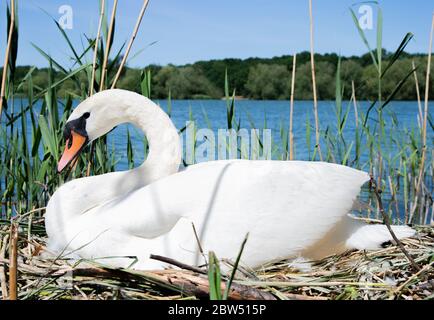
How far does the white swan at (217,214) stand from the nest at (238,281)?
11cm

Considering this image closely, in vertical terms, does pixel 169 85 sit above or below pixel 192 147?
above

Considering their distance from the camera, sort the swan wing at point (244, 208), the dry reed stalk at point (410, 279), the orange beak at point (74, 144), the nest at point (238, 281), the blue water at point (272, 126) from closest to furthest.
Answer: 1. the nest at point (238, 281)
2. the dry reed stalk at point (410, 279)
3. the swan wing at point (244, 208)
4. the orange beak at point (74, 144)
5. the blue water at point (272, 126)

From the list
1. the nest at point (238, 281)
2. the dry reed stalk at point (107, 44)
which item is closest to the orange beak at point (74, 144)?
the nest at point (238, 281)

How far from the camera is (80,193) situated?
2.67 metres

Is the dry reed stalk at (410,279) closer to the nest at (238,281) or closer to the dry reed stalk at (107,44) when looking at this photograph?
the nest at (238,281)

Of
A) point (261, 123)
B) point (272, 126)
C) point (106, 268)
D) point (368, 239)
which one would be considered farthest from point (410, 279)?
point (272, 126)

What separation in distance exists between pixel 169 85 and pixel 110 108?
1.15 meters

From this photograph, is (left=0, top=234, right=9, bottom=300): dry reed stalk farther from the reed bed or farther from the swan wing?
the swan wing

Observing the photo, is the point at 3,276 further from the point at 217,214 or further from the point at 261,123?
the point at 261,123

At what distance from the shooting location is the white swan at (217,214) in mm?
2315

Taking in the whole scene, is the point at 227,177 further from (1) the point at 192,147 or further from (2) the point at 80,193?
(1) the point at 192,147

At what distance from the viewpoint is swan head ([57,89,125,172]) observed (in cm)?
260

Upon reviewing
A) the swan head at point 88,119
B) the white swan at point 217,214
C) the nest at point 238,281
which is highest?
the swan head at point 88,119
